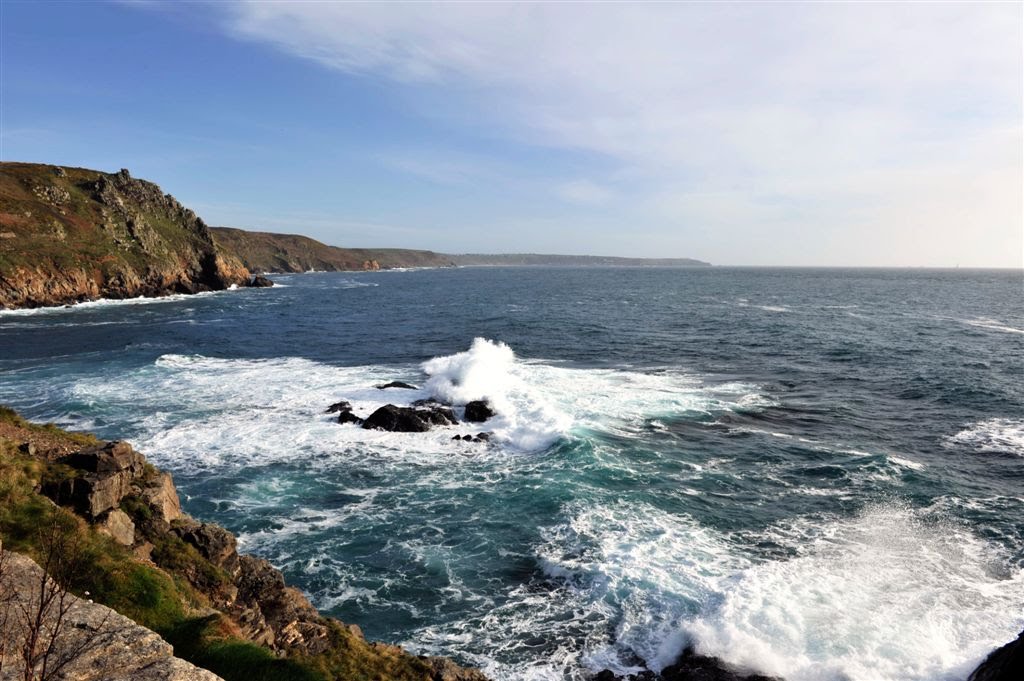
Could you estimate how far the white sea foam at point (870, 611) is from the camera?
14289 millimetres

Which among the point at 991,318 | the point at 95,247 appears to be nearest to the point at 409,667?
the point at 991,318

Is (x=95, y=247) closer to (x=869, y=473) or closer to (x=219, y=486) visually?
(x=219, y=486)

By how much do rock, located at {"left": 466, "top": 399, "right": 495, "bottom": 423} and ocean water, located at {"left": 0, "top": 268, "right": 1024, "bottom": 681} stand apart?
69cm

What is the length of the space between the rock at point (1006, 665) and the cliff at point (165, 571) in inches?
397

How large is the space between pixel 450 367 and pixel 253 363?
19451 millimetres

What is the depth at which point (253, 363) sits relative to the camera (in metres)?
49.9

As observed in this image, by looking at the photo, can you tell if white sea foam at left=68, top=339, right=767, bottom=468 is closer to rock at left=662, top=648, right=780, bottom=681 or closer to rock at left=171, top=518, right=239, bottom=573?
rock at left=171, top=518, right=239, bottom=573

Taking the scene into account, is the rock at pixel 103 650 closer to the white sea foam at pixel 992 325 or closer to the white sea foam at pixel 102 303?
the white sea foam at pixel 992 325

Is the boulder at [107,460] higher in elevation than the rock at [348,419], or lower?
higher

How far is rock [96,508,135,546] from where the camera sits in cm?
1323

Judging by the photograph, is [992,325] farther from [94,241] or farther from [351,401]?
[94,241]

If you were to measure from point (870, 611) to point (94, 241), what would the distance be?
401 ft

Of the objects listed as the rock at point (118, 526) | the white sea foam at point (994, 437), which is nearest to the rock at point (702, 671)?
the rock at point (118, 526)

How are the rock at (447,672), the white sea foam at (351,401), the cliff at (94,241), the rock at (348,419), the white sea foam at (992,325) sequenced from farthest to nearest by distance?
the cliff at (94,241) → the white sea foam at (992,325) → the rock at (348,419) → the white sea foam at (351,401) → the rock at (447,672)
